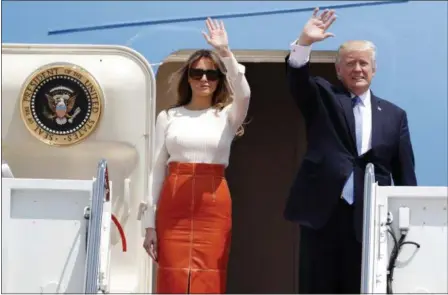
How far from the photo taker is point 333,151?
371 centimetres

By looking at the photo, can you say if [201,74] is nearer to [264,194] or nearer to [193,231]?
[193,231]

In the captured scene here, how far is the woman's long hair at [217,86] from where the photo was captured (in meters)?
3.81

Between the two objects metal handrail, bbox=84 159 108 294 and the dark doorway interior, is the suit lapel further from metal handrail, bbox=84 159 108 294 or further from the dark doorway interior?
the dark doorway interior

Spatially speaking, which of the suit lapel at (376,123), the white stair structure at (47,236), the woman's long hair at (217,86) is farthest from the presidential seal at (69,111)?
the suit lapel at (376,123)

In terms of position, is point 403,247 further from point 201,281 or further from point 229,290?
point 229,290

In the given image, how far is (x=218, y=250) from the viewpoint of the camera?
369 cm

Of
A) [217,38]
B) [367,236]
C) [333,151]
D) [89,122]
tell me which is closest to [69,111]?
[89,122]

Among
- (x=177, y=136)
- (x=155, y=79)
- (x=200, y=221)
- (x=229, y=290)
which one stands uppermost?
(x=155, y=79)

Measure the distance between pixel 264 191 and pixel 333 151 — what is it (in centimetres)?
237

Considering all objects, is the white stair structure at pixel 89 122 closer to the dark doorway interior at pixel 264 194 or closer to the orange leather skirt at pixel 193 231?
the orange leather skirt at pixel 193 231

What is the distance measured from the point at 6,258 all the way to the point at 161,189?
71cm

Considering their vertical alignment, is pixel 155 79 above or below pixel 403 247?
above

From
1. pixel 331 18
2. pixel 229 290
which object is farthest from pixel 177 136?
pixel 229 290

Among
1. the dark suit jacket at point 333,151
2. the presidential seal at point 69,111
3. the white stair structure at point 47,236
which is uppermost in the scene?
the presidential seal at point 69,111
